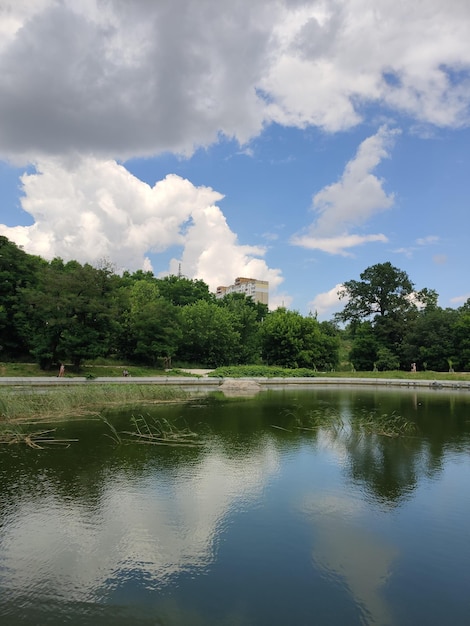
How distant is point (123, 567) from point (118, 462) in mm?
5618

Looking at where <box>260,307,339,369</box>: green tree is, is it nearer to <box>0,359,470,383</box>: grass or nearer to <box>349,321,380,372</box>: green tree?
<box>0,359,470,383</box>: grass

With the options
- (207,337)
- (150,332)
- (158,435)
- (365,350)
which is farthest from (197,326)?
(158,435)

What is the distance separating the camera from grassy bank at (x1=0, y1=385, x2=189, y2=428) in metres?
16.7

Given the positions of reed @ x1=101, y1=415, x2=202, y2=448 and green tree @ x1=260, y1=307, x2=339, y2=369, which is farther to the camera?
green tree @ x1=260, y1=307, x2=339, y2=369

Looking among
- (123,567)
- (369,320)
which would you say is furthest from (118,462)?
(369,320)

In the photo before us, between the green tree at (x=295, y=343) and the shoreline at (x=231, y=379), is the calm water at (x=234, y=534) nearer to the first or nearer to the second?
the shoreline at (x=231, y=379)

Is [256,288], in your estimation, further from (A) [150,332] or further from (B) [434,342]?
(A) [150,332]

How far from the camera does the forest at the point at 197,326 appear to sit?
32.8 m

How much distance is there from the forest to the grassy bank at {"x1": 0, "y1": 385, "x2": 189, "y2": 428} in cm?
1028

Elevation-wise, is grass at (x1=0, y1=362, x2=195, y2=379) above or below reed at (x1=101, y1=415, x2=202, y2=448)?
above

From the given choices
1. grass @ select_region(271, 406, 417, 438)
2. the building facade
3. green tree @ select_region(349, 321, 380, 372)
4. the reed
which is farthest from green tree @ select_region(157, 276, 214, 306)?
the reed

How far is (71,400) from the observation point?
1959cm

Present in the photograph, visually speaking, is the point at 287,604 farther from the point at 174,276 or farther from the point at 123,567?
the point at 174,276

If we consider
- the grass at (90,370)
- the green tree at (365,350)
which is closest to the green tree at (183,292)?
the green tree at (365,350)
